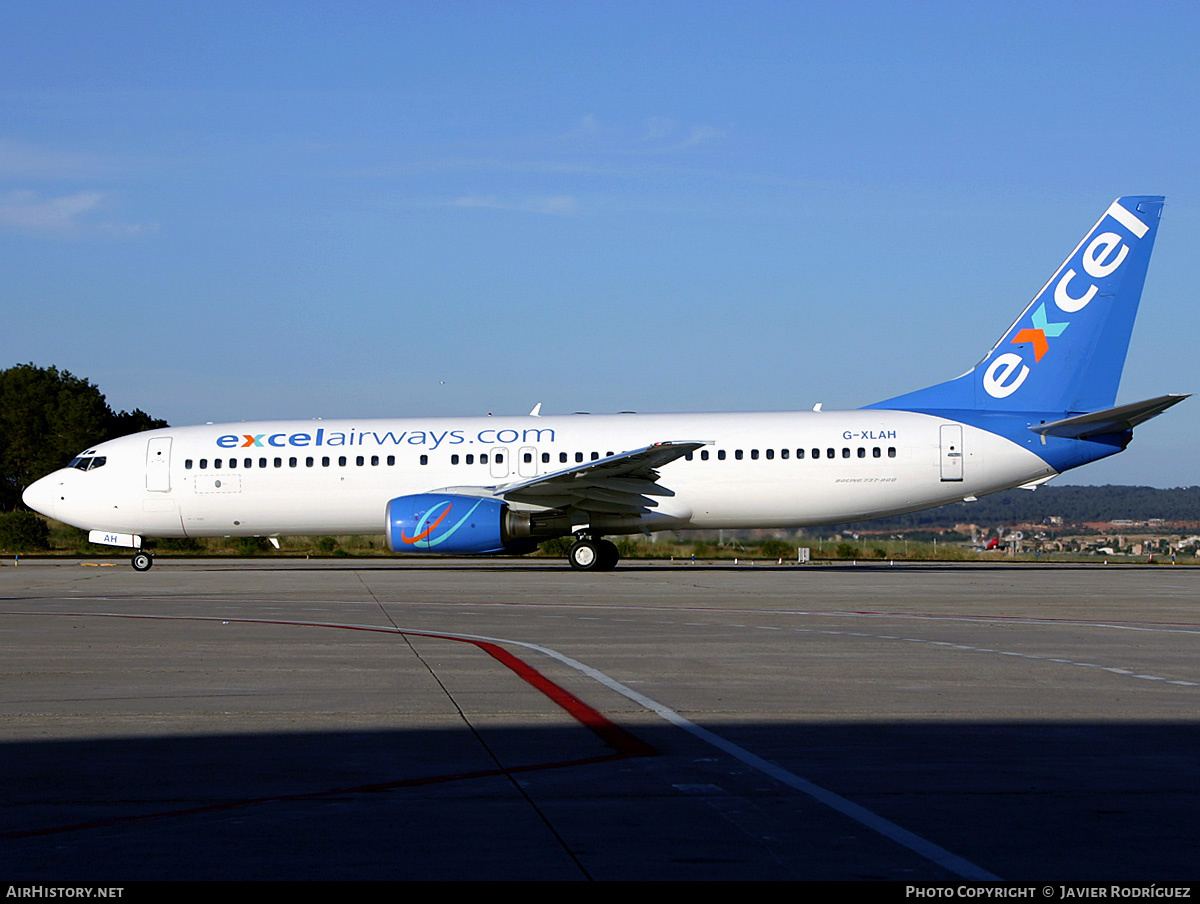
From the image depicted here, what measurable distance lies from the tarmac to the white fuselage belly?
11.8m

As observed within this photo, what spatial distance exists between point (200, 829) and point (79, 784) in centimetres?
130

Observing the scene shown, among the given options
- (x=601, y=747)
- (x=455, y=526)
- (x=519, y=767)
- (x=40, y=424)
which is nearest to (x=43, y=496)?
(x=455, y=526)

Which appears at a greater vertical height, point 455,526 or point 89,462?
point 89,462

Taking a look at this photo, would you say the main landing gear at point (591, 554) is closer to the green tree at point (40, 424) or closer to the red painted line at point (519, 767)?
the red painted line at point (519, 767)

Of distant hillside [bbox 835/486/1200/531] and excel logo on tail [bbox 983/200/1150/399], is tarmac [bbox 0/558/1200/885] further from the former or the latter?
distant hillside [bbox 835/486/1200/531]

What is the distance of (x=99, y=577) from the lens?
26.1 meters

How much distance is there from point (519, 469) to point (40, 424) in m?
44.4

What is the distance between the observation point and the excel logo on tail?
89.3 feet

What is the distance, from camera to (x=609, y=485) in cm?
2681

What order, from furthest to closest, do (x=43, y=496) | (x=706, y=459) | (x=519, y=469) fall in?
(x=43, y=496), (x=519, y=469), (x=706, y=459)

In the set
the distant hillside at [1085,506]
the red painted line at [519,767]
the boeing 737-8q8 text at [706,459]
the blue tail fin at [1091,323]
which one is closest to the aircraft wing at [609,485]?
the boeing 737-8q8 text at [706,459]

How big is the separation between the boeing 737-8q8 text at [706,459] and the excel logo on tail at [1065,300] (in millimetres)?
32

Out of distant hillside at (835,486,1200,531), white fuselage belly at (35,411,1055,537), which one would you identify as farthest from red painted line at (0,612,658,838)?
distant hillside at (835,486,1200,531)

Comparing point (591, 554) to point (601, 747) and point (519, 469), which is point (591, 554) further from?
point (601, 747)
